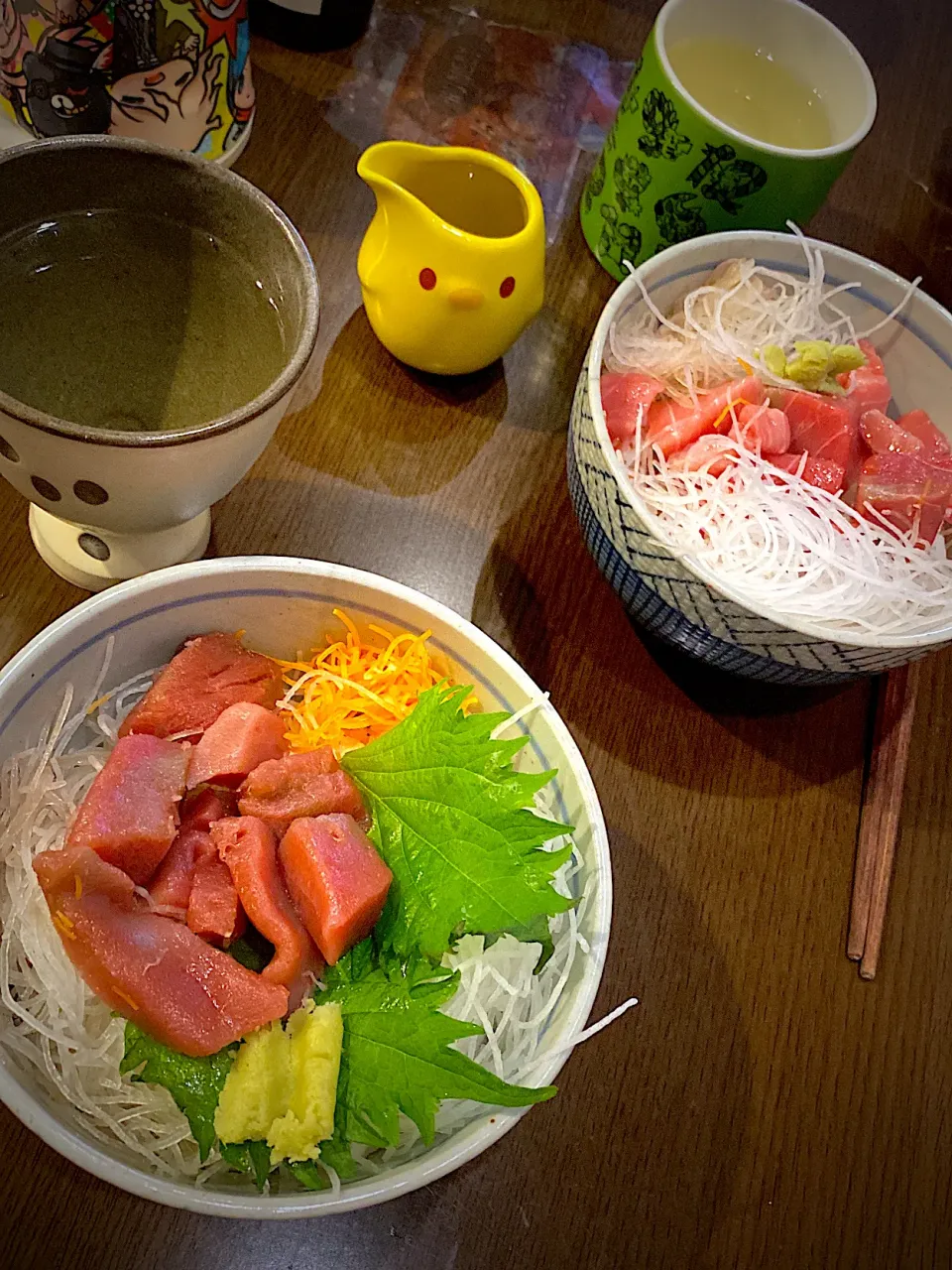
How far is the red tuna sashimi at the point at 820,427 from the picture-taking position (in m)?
1.22

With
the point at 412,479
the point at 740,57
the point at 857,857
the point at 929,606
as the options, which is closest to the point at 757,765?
the point at 857,857

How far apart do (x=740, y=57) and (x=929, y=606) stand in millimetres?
887

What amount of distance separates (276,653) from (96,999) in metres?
0.37

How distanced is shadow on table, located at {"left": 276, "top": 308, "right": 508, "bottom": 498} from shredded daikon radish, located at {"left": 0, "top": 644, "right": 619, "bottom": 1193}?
17.6 inches

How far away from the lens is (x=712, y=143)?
124 centimetres

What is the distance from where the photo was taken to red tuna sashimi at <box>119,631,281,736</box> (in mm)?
945

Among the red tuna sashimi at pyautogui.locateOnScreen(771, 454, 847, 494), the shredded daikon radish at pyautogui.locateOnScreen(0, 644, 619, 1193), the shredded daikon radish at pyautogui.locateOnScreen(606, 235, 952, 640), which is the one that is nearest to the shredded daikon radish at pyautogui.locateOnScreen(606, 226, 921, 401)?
the shredded daikon radish at pyautogui.locateOnScreen(606, 235, 952, 640)

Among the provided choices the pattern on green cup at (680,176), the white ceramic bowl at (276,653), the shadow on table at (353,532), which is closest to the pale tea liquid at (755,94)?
the pattern on green cup at (680,176)

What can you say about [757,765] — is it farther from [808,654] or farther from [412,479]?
[412,479]

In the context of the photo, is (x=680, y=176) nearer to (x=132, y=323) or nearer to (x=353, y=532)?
(x=353, y=532)

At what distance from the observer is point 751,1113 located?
1010 mm

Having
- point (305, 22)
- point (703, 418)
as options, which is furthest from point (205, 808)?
point (305, 22)

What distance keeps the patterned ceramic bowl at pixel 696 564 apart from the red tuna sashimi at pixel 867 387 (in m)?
0.08

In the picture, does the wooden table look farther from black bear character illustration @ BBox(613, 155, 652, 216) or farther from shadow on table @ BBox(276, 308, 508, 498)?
black bear character illustration @ BBox(613, 155, 652, 216)
